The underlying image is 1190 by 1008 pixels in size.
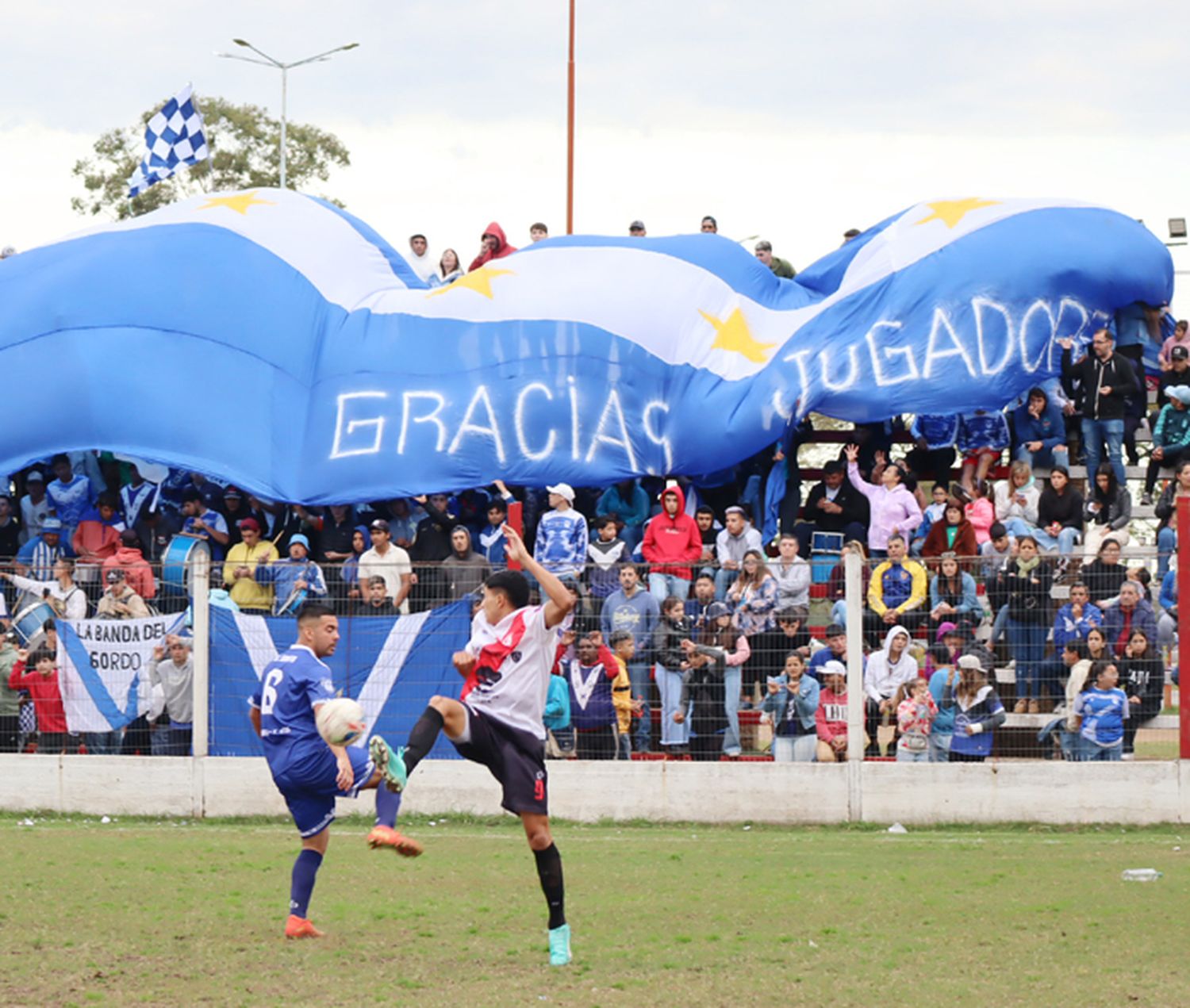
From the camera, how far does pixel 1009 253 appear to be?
20047mm

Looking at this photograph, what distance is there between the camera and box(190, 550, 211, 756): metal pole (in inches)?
599

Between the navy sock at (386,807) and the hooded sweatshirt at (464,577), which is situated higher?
the hooded sweatshirt at (464,577)

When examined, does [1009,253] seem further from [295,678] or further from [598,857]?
[295,678]

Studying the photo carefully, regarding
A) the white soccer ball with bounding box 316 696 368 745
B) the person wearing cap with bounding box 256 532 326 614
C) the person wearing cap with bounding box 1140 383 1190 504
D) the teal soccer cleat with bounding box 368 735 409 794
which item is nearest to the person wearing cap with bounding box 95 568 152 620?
the person wearing cap with bounding box 256 532 326 614

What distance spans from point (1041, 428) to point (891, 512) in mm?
2668

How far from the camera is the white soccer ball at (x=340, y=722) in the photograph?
28.5ft

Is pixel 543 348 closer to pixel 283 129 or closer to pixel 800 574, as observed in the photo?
pixel 800 574

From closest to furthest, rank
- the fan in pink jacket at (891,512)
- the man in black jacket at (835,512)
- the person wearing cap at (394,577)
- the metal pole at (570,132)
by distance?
the person wearing cap at (394,577)
the fan in pink jacket at (891,512)
the man in black jacket at (835,512)
the metal pole at (570,132)

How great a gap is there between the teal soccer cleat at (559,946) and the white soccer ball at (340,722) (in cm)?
135

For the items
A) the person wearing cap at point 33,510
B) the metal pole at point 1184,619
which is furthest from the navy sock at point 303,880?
the person wearing cap at point 33,510

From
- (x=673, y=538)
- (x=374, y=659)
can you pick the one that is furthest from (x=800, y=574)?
(x=374, y=659)

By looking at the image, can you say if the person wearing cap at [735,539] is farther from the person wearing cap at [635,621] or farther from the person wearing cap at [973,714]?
the person wearing cap at [973,714]

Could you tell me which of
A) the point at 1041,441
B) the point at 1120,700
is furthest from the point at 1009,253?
the point at 1120,700

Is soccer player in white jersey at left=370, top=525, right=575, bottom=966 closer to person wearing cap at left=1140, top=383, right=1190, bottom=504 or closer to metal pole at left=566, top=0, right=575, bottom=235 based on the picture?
person wearing cap at left=1140, top=383, right=1190, bottom=504
